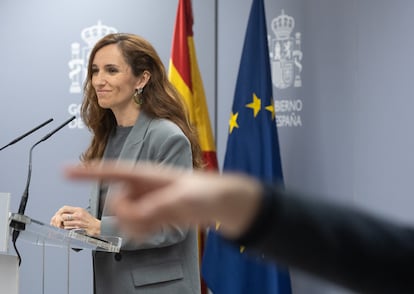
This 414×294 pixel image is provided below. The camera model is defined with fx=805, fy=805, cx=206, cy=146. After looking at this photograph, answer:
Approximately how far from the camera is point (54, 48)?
486cm

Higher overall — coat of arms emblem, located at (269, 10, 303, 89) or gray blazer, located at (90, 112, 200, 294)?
coat of arms emblem, located at (269, 10, 303, 89)

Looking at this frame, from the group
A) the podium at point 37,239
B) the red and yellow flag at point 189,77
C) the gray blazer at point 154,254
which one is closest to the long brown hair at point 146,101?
the gray blazer at point 154,254

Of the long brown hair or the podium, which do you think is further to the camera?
the long brown hair

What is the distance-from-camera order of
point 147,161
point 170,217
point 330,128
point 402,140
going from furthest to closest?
point 330,128 < point 402,140 < point 147,161 < point 170,217

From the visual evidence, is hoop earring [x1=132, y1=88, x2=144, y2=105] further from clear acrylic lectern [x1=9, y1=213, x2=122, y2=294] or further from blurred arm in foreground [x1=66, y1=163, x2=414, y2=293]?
blurred arm in foreground [x1=66, y1=163, x2=414, y2=293]

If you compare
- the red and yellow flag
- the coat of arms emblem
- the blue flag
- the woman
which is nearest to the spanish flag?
the red and yellow flag

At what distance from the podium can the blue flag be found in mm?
1690

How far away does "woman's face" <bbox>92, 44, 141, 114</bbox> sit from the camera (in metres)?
2.83

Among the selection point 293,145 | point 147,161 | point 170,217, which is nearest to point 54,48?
point 293,145

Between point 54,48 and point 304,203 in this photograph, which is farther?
point 54,48

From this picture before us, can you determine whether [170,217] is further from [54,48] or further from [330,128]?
[54,48]

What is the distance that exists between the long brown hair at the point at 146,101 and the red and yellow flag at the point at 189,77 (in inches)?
53.7

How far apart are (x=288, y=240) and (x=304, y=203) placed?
0.03m

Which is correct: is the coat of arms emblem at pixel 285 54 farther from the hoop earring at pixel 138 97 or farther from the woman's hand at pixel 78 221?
the woman's hand at pixel 78 221
